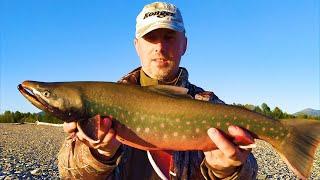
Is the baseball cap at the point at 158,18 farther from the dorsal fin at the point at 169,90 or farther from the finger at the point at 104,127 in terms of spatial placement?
the finger at the point at 104,127

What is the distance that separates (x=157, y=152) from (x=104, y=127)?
1.16 metres

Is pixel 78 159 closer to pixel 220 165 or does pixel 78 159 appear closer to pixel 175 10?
pixel 220 165

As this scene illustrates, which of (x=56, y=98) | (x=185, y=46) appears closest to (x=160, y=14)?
(x=185, y=46)

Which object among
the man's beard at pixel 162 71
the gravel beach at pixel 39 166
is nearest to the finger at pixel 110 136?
the man's beard at pixel 162 71

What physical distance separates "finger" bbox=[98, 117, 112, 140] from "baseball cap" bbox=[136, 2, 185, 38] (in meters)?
1.54

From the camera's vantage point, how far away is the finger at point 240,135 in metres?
4.46

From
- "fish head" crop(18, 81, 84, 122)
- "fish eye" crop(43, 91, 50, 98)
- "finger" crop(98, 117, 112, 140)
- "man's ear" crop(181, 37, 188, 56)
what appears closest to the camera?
"finger" crop(98, 117, 112, 140)

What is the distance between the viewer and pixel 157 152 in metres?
5.41

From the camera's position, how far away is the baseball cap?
220 inches

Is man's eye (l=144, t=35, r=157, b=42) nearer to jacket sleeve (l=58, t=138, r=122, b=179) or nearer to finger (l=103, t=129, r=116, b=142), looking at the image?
jacket sleeve (l=58, t=138, r=122, b=179)

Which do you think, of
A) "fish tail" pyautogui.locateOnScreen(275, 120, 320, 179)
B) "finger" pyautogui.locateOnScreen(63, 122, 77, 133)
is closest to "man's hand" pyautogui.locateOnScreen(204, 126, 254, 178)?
"fish tail" pyautogui.locateOnScreen(275, 120, 320, 179)

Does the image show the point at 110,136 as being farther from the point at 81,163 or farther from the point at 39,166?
the point at 39,166

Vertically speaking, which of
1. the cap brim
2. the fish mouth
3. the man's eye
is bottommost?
the fish mouth

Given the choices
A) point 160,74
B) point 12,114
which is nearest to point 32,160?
point 160,74
